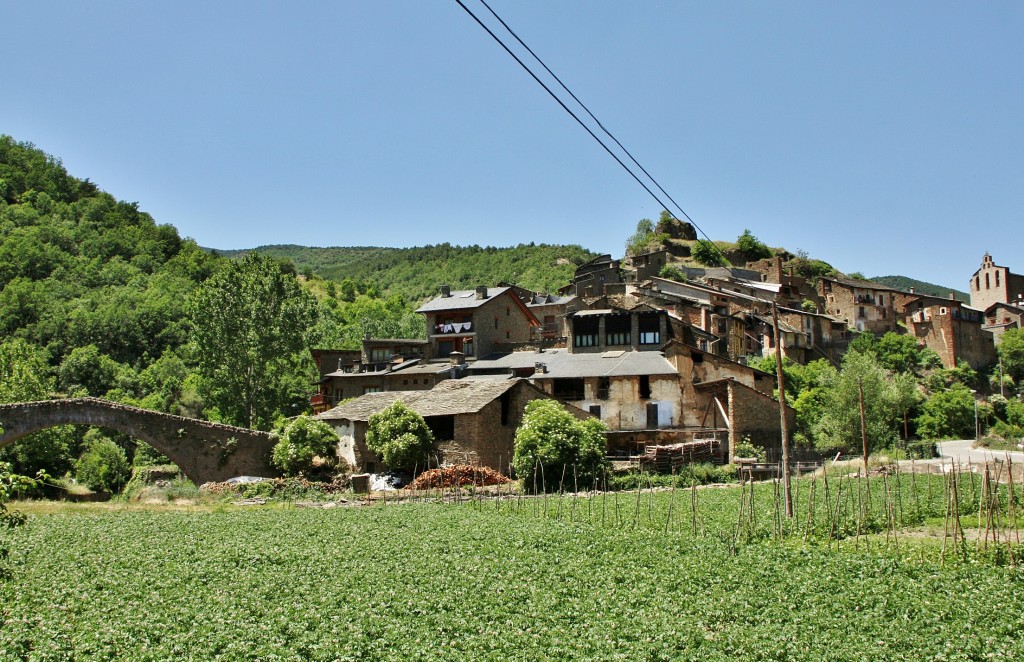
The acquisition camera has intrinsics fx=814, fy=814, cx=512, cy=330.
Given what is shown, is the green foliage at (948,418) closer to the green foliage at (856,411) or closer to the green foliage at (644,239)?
the green foliage at (856,411)

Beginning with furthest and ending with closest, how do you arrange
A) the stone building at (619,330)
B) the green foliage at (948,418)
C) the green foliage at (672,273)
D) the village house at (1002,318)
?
the green foliage at (672,273), the village house at (1002,318), the green foliage at (948,418), the stone building at (619,330)

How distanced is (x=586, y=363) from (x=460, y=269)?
88898 millimetres

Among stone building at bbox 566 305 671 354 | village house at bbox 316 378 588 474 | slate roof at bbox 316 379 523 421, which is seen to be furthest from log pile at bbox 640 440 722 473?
stone building at bbox 566 305 671 354

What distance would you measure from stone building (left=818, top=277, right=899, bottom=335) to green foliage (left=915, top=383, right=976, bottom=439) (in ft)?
80.0

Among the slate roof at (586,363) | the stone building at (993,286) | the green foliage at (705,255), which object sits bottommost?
the slate roof at (586,363)

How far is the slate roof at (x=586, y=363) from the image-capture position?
152 ft

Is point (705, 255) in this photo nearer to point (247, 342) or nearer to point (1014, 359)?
point (1014, 359)

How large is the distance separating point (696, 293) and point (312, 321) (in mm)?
33614

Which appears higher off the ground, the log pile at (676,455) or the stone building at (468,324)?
the stone building at (468,324)

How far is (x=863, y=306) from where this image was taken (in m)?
81.8

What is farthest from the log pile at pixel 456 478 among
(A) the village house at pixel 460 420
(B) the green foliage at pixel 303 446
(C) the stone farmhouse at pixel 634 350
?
(B) the green foliage at pixel 303 446

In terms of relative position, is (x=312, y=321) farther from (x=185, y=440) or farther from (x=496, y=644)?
(x=496, y=644)

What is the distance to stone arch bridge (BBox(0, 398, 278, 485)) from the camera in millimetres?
37438

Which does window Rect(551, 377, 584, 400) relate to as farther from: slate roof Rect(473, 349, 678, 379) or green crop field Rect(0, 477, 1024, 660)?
green crop field Rect(0, 477, 1024, 660)
